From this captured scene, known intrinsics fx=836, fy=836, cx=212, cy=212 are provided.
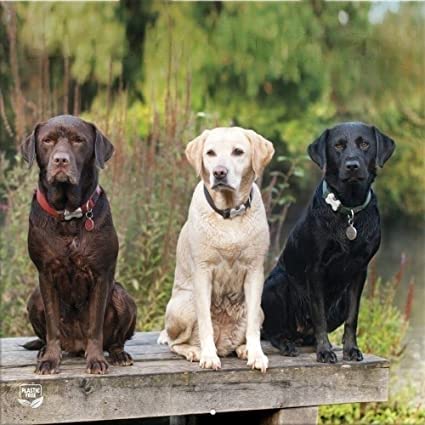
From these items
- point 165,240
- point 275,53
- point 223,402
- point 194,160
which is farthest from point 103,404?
point 275,53

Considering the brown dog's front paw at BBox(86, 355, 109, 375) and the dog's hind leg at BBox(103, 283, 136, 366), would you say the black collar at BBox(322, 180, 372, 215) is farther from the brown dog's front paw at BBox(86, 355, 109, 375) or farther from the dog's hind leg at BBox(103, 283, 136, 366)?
the brown dog's front paw at BBox(86, 355, 109, 375)

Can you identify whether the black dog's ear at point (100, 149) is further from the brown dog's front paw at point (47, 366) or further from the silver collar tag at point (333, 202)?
the silver collar tag at point (333, 202)

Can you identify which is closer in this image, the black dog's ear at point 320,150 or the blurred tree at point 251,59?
the black dog's ear at point 320,150

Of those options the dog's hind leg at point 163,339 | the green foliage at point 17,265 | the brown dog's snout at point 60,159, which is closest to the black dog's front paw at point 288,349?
the dog's hind leg at point 163,339

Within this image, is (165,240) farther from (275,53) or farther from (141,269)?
(275,53)

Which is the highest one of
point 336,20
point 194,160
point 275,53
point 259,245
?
point 336,20

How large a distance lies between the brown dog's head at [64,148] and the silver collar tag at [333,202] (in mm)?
1034

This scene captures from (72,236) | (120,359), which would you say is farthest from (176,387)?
(72,236)

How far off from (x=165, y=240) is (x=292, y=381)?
190 centimetres

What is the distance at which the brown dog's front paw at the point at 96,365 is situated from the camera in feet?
11.8

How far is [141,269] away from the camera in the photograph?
5.70 meters

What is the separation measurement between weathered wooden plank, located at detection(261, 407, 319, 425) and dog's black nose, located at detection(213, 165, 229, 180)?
118 centimetres

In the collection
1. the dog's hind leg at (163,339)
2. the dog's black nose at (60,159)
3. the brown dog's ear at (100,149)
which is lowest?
the dog's hind leg at (163,339)

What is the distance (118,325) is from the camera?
3848 mm
